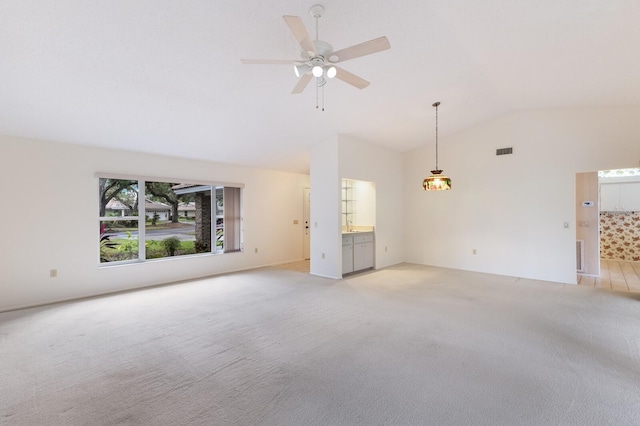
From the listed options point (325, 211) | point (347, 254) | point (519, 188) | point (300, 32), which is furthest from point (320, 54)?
point (519, 188)

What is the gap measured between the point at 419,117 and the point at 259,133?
3.13 meters

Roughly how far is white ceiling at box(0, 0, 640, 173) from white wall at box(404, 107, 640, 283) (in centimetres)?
54

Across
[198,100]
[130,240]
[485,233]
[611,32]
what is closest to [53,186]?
[130,240]

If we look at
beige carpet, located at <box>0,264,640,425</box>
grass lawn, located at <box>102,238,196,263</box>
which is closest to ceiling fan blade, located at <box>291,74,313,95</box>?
beige carpet, located at <box>0,264,640,425</box>

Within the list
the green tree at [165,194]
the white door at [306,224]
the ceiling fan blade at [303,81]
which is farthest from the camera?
the white door at [306,224]

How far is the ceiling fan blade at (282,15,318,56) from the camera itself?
2166 millimetres

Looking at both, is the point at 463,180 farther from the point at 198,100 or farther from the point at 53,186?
the point at 53,186

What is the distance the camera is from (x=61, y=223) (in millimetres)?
4754

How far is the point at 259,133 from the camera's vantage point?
18.1 ft

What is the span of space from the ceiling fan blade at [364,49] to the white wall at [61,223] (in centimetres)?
460

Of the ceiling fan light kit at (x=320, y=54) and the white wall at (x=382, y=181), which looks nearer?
the ceiling fan light kit at (x=320, y=54)

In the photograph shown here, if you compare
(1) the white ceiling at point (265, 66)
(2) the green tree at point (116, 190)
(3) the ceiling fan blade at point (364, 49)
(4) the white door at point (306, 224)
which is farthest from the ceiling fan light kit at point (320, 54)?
(4) the white door at point (306, 224)

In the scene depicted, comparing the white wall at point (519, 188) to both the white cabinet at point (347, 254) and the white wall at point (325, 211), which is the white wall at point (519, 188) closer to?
the white cabinet at point (347, 254)

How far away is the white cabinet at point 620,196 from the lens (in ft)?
25.0
